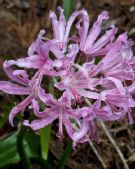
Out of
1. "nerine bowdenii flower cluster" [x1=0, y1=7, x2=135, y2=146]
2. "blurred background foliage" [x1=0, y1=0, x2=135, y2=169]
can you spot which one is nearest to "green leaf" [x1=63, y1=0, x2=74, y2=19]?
"blurred background foliage" [x1=0, y1=0, x2=135, y2=169]

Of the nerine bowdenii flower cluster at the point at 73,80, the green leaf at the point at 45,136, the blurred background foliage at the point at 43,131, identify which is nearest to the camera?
the nerine bowdenii flower cluster at the point at 73,80

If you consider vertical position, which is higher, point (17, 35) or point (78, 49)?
point (17, 35)

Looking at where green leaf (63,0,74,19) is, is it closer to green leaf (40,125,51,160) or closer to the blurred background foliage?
the blurred background foliage

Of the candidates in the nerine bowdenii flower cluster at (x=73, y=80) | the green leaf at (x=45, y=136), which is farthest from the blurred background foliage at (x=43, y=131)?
the nerine bowdenii flower cluster at (x=73, y=80)

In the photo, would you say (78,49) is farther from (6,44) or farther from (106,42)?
(6,44)

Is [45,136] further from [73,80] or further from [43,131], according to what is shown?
[73,80]

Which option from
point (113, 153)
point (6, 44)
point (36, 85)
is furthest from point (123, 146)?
point (36, 85)

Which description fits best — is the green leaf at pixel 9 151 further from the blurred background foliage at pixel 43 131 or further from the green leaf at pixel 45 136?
the green leaf at pixel 45 136
